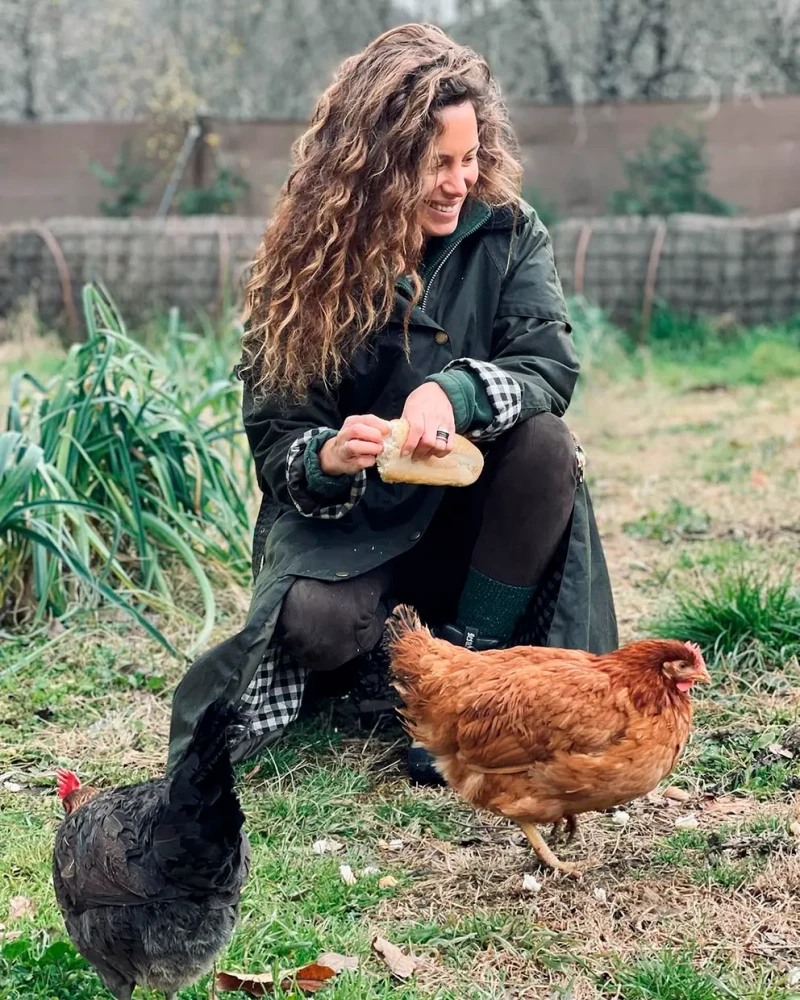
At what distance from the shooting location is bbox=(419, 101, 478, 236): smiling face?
8.82ft

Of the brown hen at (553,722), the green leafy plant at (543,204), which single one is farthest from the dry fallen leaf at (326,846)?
the green leafy plant at (543,204)

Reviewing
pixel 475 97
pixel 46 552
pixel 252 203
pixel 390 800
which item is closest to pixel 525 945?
pixel 390 800

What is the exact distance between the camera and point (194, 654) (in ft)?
11.8

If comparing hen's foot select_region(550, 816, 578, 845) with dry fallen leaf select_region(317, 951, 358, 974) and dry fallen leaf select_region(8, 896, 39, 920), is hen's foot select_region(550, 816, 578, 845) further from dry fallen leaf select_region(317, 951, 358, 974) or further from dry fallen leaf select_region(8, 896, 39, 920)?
dry fallen leaf select_region(8, 896, 39, 920)

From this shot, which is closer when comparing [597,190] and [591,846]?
[591,846]

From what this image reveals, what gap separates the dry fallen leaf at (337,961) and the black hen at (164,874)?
0.74 feet

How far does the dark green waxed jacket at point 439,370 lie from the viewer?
2758 mm

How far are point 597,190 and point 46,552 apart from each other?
7640 mm

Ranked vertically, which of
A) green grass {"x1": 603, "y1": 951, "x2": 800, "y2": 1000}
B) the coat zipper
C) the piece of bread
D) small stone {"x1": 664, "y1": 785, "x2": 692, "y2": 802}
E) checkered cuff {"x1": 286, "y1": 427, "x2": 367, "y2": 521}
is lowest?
small stone {"x1": 664, "y1": 785, "x2": 692, "y2": 802}

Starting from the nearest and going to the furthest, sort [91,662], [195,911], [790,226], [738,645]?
[195,911] → [738,645] → [91,662] → [790,226]

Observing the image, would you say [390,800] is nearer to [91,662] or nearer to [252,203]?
[91,662]

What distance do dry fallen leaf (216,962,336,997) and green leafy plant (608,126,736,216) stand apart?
8.41m

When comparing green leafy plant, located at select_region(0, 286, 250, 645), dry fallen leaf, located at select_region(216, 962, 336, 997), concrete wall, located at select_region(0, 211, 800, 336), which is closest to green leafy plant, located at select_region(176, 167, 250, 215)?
concrete wall, located at select_region(0, 211, 800, 336)

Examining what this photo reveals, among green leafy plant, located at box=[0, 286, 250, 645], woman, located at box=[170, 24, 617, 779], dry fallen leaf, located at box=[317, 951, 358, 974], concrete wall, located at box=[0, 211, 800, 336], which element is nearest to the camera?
dry fallen leaf, located at box=[317, 951, 358, 974]
